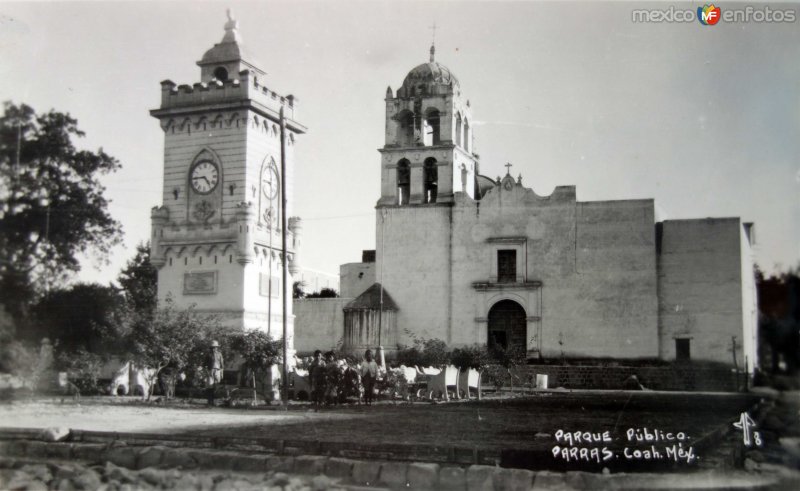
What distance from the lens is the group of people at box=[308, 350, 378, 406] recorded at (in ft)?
54.8

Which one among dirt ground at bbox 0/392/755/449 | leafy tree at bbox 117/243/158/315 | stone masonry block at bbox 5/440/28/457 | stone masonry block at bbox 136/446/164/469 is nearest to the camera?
stone masonry block at bbox 136/446/164/469

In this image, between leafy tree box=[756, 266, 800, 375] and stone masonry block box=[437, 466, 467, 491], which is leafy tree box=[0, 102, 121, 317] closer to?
stone masonry block box=[437, 466, 467, 491]

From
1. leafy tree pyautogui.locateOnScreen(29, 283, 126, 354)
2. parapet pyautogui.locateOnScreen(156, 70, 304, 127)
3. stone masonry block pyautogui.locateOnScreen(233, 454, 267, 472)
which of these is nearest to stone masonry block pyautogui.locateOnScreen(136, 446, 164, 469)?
stone masonry block pyautogui.locateOnScreen(233, 454, 267, 472)

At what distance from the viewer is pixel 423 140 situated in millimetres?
34406

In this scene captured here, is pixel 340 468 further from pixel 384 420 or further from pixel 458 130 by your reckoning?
pixel 458 130

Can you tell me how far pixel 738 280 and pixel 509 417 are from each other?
A: 18.8 m

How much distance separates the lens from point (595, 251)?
31516 mm

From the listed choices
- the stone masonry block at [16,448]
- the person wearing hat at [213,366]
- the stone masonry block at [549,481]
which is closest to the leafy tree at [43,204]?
the stone masonry block at [16,448]

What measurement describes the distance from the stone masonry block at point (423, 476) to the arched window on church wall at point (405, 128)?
27678 mm

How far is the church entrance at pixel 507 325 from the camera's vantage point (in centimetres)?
3294

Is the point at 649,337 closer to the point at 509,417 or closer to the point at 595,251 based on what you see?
the point at 595,251

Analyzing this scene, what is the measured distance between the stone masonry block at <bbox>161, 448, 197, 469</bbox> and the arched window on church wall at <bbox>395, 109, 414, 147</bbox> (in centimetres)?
2689

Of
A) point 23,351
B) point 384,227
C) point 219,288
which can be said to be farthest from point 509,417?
point 384,227

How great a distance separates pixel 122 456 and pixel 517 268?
25167 mm
